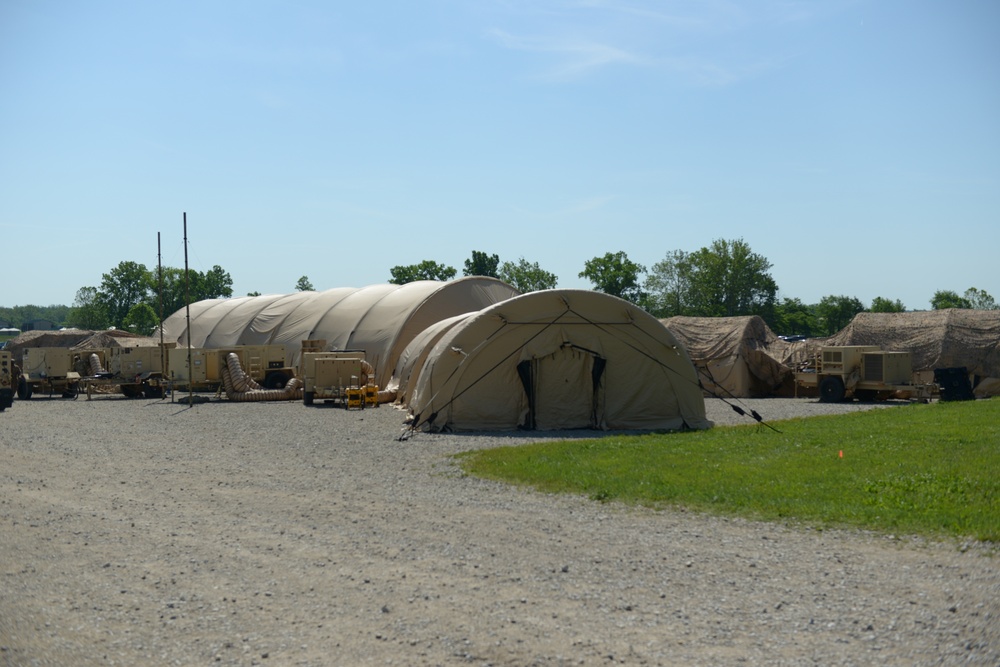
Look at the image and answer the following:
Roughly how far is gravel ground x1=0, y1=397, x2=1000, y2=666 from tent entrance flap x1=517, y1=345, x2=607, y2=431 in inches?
314

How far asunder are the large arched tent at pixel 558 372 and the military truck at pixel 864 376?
38.4 ft

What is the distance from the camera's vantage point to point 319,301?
43.8 metres

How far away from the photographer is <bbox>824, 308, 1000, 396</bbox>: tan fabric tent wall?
3516cm

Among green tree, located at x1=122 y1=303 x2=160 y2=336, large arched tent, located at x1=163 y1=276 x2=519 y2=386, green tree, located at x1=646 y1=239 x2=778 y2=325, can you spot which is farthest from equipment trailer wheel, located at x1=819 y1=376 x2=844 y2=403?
green tree, located at x1=122 y1=303 x2=160 y2=336

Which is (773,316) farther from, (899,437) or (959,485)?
(959,485)

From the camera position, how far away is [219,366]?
3453 centimetres

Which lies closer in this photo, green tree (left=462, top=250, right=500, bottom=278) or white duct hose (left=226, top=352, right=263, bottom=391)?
white duct hose (left=226, top=352, right=263, bottom=391)

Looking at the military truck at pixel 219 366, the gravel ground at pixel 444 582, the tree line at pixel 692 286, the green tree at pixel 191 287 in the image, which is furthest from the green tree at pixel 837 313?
the gravel ground at pixel 444 582

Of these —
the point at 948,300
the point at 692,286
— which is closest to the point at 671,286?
the point at 692,286

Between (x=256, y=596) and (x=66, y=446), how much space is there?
12.9 metres

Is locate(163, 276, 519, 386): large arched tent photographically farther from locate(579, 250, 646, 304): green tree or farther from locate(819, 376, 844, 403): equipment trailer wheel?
locate(579, 250, 646, 304): green tree

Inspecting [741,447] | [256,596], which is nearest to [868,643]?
[256,596]

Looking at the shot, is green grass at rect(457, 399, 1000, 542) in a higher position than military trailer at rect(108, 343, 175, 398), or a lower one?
lower

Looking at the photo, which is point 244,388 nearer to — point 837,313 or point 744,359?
point 744,359
